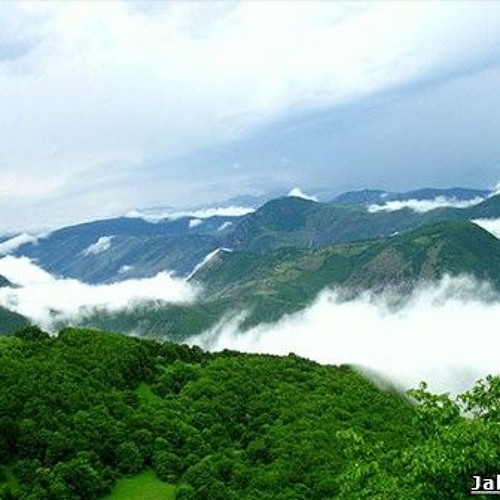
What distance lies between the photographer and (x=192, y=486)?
68750mm

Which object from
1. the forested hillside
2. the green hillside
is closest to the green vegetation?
the green hillside

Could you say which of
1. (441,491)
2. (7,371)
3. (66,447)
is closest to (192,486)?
(66,447)

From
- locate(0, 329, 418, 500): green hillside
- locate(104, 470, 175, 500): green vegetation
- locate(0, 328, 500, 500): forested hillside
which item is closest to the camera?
locate(104, 470, 175, 500): green vegetation

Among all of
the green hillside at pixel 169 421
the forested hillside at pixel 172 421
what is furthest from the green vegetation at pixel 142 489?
the forested hillside at pixel 172 421

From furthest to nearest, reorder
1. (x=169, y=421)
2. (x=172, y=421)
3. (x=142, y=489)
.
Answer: (x=172, y=421), (x=169, y=421), (x=142, y=489)

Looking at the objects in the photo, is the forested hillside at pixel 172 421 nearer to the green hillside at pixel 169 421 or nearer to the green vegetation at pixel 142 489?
the green hillside at pixel 169 421

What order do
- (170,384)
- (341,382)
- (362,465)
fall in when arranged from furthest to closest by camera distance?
(341,382)
(170,384)
(362,465)

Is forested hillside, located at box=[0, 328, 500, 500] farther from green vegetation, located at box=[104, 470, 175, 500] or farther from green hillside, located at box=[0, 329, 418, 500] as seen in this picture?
green vegetation, located at box=[104, 470, 175, 500]

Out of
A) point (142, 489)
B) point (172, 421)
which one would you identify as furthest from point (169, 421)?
point (142, 489)

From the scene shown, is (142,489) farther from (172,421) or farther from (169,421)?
(172,421)

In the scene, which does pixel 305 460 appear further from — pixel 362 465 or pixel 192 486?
pixel 362 465

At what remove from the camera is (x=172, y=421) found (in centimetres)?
8038

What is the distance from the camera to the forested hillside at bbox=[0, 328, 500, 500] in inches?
2719

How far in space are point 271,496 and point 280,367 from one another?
3450 cm
